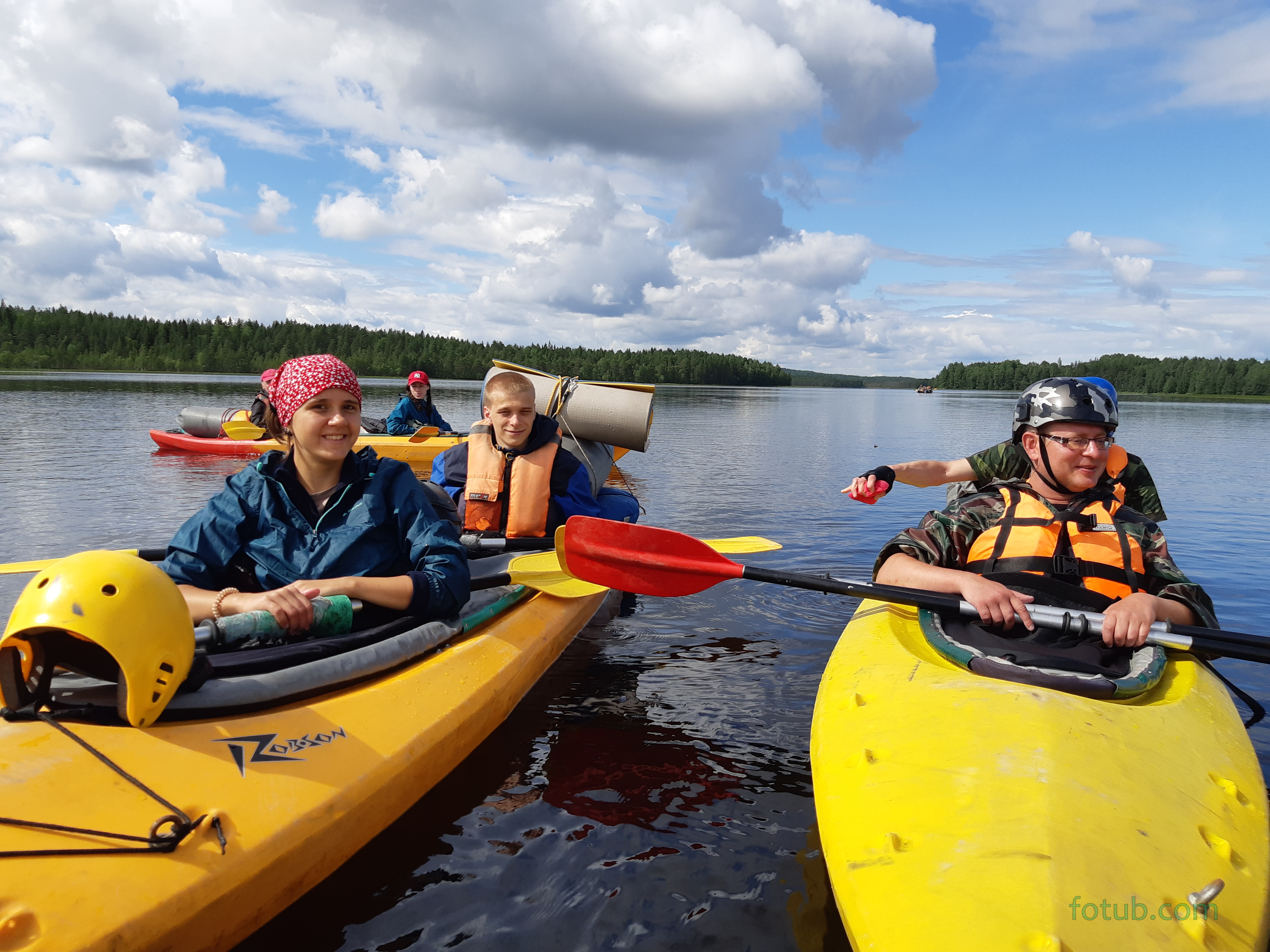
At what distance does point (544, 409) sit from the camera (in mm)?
8742

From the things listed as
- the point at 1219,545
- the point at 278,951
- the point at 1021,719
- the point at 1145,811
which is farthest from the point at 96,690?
the point at 1219,545

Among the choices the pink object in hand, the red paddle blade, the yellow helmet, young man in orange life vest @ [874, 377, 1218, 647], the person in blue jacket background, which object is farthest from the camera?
the person in blue jacket background

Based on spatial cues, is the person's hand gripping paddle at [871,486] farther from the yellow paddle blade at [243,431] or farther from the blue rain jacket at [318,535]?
the yellow paddle blade at [243,431]

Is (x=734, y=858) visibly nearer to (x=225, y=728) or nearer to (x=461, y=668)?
(x=461, y=668)

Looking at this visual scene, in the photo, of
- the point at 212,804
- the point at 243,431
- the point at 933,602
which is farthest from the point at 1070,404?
the point at 243,431

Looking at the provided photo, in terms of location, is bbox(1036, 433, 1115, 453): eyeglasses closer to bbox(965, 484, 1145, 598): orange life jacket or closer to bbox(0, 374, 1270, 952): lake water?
bbox(965, 484, 1145, 598): orange life jacket

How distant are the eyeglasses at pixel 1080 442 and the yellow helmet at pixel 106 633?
12.5ft

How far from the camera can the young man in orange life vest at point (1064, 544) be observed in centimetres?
353

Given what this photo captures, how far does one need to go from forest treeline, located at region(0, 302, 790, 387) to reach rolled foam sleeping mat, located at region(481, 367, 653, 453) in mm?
56533

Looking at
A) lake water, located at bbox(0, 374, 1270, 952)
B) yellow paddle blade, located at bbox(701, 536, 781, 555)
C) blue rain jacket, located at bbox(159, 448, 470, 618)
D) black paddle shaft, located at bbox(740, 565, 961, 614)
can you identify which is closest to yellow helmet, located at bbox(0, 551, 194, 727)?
blue rain jacket, located at bbox(159, 448, 470, 618)

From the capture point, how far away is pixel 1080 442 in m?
3.68

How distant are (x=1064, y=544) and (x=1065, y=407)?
664 millimetres

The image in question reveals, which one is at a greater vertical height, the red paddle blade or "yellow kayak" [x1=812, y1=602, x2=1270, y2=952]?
the red paddle blade

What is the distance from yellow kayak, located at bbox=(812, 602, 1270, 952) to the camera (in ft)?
6.39
